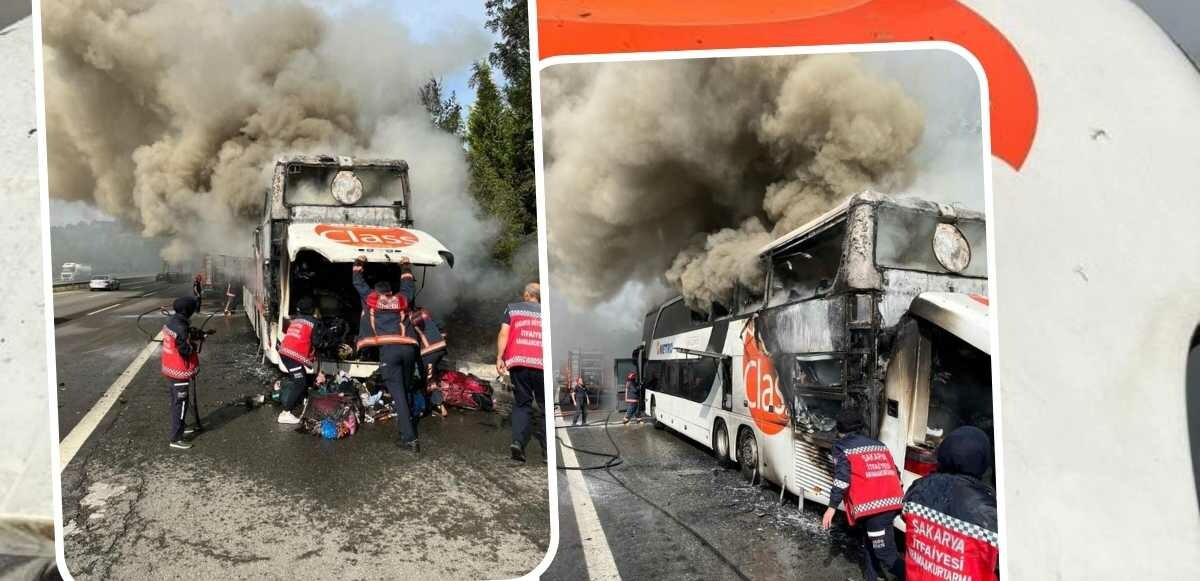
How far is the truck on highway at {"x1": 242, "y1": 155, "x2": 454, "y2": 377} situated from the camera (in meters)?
2.22

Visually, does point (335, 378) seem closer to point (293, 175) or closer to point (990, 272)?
point (293, 175)

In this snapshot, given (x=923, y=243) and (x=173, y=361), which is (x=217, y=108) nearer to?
(x=173, y=361)

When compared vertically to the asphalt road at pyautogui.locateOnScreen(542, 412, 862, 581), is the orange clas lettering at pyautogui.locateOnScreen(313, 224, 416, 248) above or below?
above

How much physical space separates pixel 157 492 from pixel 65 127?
4.06ft

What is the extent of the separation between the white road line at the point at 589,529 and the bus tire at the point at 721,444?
439 millimetres

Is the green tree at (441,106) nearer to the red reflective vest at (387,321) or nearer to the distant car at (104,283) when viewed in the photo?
the red reflective vest at (387,321)

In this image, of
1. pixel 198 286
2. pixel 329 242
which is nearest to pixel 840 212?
pixel 329 242

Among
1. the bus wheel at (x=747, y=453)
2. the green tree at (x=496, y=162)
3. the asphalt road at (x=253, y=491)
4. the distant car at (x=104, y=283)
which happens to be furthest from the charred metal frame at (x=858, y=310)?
the distant car at (x=104, y=283)

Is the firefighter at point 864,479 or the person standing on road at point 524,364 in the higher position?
the person standing on road at point 524,364

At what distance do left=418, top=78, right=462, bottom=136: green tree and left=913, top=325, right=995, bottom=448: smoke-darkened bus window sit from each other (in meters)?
1.62

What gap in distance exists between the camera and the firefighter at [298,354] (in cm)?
230

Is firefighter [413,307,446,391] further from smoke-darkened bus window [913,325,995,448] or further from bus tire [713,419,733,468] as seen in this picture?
smoke-darkened bus window [913,325,995,448]

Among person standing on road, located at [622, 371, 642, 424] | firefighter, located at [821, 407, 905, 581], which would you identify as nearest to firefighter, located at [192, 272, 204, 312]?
person standing on road, located at [622, 371, 642, 424]

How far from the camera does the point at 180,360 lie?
224 centimetres
